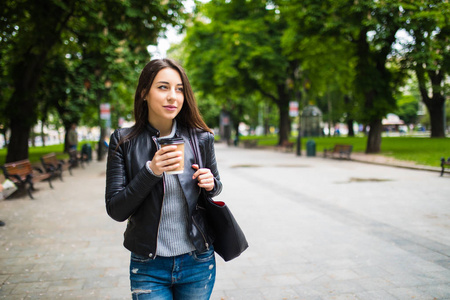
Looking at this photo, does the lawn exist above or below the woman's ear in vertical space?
below

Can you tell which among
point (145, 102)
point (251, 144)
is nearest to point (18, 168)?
point (145, 102)

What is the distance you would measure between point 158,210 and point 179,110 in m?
0.49

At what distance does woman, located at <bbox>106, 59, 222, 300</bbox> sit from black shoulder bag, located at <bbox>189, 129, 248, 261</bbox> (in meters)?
0.04

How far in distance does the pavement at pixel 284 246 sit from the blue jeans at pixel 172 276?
213 centimetres

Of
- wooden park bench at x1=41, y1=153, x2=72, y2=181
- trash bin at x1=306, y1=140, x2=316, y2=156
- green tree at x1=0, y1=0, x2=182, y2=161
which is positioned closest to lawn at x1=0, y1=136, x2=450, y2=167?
trash bin at x1=306, y1=140, x2=316, y2=156

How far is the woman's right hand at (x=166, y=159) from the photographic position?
1757 millimetres

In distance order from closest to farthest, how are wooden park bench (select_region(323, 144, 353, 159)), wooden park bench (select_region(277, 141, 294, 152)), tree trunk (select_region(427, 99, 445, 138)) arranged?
wooden park bench (select_region(323, 144, 353, 159))
wooden park bench (select_region(277, 141, 294, 152))
tree trunk (select_region(427, 99, 445, 138))

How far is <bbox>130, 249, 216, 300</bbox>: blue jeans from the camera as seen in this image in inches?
78.5

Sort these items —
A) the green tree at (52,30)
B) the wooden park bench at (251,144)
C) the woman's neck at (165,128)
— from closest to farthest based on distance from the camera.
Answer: the woman's neck at (165,128) < the green tree at (52,30) < the wooden park bench at (251,144)

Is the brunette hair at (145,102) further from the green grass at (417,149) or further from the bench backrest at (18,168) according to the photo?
the green grass at (417,149)

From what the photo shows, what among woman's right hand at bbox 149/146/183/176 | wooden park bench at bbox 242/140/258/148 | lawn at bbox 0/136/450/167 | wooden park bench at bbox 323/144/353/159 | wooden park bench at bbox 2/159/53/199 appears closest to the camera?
woman's right hand at bbox 149/146/183/176

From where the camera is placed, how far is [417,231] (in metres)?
6.57

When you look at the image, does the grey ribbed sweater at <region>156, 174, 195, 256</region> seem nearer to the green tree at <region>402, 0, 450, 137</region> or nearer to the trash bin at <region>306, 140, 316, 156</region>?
the green tree at <region>402, 0, 450, 137</region>

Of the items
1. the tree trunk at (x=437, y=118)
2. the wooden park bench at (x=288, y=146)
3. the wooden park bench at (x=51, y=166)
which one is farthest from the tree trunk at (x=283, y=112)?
the wooden park bench at (x=51, y=166)
